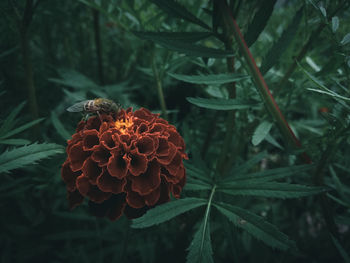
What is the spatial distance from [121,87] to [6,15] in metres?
0.51

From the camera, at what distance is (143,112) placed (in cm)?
76

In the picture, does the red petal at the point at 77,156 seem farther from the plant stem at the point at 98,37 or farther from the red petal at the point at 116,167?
the plant stem at the point at 98,37

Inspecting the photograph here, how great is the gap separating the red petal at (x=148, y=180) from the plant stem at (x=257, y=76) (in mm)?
323

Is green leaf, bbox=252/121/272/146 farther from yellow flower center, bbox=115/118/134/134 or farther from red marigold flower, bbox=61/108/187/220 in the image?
yellow flower center, bbox=115/118/134/134

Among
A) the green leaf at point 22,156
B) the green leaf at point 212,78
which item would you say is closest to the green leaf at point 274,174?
the green leaf at point 212,78

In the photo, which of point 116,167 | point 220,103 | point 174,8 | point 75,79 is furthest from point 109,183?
point 75,79

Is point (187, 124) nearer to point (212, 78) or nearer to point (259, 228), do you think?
point (212, 78)

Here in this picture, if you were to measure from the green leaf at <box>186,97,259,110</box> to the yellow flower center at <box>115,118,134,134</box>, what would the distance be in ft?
0.53

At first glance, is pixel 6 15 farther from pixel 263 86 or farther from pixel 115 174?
pixel 263 86

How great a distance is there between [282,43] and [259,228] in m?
0.43

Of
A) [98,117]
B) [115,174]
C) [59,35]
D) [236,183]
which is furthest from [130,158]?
[59,35]

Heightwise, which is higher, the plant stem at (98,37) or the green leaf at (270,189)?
the plant stem at (98,37)

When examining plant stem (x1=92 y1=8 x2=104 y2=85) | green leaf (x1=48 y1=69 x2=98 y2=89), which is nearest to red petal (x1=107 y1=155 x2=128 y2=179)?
green leaf (x1=48 y1=69 x2=98 y2=89)

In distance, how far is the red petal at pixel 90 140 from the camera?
642 mm
